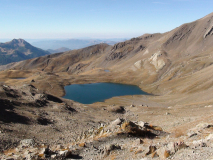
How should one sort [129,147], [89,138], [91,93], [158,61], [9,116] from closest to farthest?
[129,147] < [89,138] < [9,116] < [91,93] < [158,61]

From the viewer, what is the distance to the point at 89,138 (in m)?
24.3

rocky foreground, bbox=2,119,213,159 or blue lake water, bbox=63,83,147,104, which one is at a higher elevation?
rocky foreground, bbox=2,119,213,159

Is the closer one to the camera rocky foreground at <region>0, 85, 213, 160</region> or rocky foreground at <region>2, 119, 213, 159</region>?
rocky foreground at <region>2, 119, 213, 159</region>

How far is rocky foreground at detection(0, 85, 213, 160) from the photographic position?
14.9 m

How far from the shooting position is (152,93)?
122 meters

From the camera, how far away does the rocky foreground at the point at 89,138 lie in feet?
48.8

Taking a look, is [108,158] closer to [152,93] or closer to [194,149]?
[194,149]

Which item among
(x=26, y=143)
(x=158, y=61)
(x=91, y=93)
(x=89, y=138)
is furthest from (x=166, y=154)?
(x=158, y=61)

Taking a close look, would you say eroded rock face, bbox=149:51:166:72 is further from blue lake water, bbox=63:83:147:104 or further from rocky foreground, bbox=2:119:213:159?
rocky foreground, bbox=2:119:213:159

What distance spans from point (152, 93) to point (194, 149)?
367 ft

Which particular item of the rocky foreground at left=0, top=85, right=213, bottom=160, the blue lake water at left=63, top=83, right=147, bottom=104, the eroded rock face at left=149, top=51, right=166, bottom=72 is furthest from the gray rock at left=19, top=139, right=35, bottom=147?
the eroded rock face at left=149, top=51, right=166, bottom=72

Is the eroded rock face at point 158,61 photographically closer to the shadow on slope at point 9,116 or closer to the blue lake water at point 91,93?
the blue lake water at point 91,93

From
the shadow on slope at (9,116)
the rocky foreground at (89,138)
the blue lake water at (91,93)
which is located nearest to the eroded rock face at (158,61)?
the blue lake water at (91,93)

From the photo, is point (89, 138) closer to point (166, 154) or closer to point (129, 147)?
point (129, 147)
